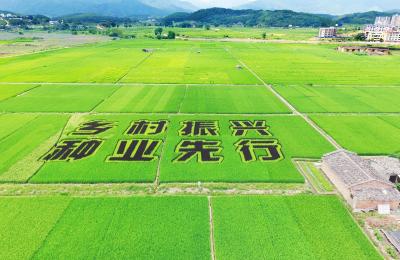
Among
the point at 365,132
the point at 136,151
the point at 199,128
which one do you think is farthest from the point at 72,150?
the point at 365,132

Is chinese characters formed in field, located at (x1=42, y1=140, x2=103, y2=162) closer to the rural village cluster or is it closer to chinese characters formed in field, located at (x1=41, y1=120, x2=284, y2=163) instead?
chinese characters formed in field, located at (x1=41, y1=120, x2=284, y2=163)

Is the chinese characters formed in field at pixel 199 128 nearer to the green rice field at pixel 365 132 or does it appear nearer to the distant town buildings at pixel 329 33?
the green rice field at pixel 365 132

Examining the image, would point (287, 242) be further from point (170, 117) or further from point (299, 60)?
point (299, 60)

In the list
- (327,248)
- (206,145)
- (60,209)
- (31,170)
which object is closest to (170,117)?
(206,145)

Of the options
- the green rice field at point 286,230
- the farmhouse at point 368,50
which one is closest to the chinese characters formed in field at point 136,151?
the green rice field at point 286,230

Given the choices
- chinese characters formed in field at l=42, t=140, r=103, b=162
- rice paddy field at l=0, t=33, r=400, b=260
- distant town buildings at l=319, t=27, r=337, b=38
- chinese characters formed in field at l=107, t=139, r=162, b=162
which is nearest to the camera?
→ rice paddy field at l=0, t=33, r=400, b=260

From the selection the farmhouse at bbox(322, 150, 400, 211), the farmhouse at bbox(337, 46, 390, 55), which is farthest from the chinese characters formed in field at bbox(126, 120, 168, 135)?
the farmhouse at bbox(337, 46, 390, 55)
